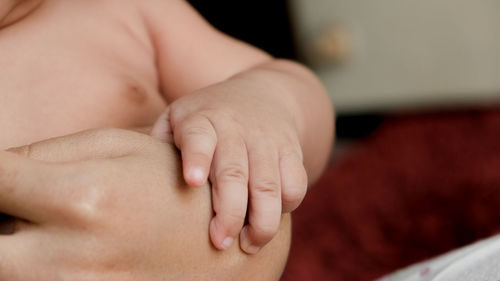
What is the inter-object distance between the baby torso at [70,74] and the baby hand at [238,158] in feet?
0.35

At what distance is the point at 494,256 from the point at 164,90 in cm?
42

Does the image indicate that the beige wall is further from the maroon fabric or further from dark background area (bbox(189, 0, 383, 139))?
the maroon fabric

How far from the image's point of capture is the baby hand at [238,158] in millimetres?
438

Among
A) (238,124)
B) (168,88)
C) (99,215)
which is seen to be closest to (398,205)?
(168,88)

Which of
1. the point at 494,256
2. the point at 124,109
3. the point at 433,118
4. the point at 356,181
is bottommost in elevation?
the point at 433,118

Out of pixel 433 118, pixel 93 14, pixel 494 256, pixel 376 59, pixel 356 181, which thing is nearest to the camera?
pixel 494 256

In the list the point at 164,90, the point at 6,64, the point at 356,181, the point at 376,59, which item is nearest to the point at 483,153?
the point at 356,181

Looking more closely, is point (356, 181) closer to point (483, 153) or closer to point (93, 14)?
point (483, 153)

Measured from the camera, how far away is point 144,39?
2.41 feet

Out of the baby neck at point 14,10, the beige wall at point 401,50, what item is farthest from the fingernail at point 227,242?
the beige wall at point 401,50

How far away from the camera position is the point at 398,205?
1.13 m

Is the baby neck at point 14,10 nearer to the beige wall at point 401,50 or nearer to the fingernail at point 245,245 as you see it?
the fingernail at point 245,245

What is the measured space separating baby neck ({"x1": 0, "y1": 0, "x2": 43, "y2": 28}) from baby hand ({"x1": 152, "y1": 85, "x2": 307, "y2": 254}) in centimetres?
21

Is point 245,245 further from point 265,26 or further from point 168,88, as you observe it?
point 265,26
